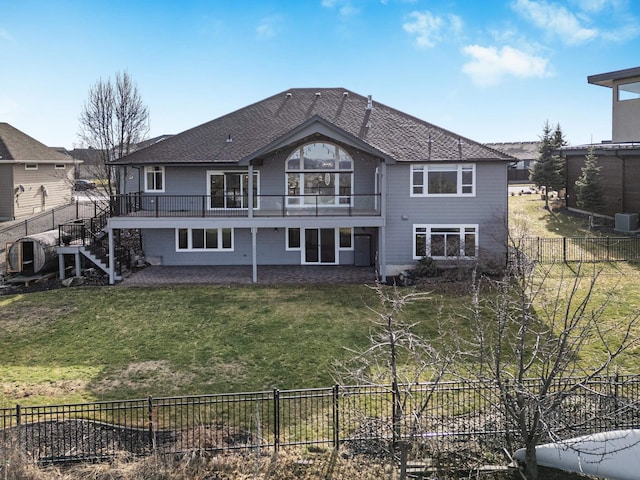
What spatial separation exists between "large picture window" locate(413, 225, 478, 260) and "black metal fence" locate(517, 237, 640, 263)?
2.42m

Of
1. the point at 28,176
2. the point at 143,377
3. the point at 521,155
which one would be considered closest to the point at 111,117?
the point at 28,176

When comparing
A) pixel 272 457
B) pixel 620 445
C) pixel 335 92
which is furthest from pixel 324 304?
pixel 335 92

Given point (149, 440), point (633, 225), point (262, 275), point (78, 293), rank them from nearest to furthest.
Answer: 1. point (149, 440)
2. point (78, 293)
3. point (262, 275)
4. point (633, 225)

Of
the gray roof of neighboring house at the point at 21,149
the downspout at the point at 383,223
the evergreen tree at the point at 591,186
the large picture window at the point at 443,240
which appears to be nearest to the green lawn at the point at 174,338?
the downspout at the point at 383,223

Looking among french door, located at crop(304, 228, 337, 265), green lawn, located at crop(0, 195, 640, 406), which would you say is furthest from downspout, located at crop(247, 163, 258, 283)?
french door, located at crop(304, 228, 337, 265)

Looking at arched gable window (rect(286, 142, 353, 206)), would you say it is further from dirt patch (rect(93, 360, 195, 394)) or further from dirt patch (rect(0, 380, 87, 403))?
dirt patch (rect(0, 380, 87, 403))

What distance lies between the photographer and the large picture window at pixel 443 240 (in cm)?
2331

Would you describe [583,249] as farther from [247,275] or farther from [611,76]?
[247,275]

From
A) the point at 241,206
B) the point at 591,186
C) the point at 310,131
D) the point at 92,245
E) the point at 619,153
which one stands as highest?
the point at 310,131

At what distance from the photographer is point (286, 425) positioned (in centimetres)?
1055

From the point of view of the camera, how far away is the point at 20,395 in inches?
465

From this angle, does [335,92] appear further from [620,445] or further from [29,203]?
[620,445]

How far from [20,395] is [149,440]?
157 inches

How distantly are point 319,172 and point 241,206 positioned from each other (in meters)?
3.88
